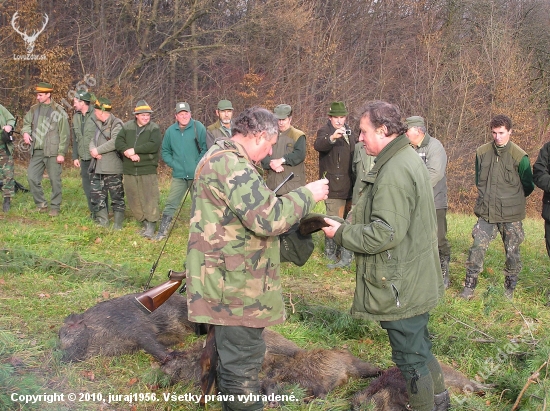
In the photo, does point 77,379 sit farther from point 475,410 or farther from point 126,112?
point 126,112

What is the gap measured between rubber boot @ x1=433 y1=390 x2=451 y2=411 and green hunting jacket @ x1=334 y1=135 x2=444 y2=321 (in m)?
0.72

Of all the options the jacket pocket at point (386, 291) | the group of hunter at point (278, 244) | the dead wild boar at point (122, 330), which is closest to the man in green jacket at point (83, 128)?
the dead wild boar at point (122, 330)

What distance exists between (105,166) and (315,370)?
21.8ft

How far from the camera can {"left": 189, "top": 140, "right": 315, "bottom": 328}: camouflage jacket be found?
3.32 metres

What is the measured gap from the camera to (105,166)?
9.76m

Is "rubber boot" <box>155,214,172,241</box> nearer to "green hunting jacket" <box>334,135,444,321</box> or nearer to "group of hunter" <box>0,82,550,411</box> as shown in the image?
"group of hunter" <box>0,82,550,411</box>

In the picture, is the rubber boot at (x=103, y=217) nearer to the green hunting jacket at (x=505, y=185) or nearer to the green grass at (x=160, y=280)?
A: the green grass at (x=160, y=280)

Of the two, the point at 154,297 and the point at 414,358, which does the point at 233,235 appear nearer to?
the point at 154,297

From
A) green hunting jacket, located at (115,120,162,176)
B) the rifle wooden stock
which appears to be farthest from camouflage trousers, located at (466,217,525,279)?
green hunting jacket, located at (115,120,162,176)

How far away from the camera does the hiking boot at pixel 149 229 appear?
965 centimetres

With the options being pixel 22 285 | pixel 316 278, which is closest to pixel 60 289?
pixel 22 285

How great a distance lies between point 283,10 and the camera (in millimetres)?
20469

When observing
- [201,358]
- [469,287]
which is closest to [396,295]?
[201,358]

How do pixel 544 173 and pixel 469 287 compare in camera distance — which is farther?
pixel 469 287
